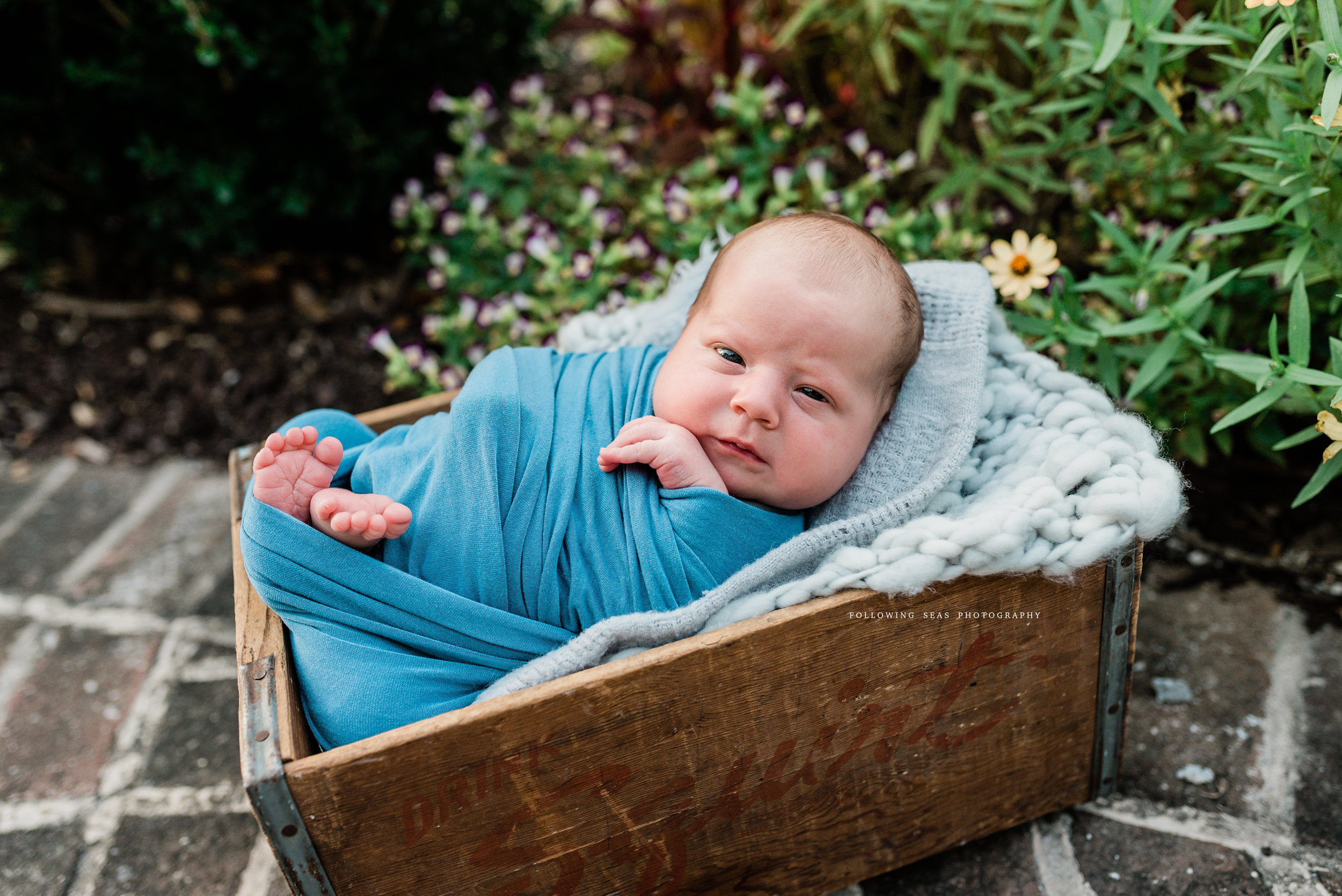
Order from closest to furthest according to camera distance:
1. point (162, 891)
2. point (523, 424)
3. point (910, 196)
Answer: point (523, 424)
point (162, 891)
point (910, 196)

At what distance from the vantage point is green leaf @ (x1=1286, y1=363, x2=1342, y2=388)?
47.5 inches

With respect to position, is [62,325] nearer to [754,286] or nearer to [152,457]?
[152,457]

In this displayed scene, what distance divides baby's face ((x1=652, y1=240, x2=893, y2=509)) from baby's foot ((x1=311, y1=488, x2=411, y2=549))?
0.41 m

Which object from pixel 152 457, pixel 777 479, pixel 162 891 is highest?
pixel 777 479

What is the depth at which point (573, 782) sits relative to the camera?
1101 mm

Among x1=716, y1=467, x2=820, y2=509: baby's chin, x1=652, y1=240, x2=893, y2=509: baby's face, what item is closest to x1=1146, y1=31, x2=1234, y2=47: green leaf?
x1=652, y1=240, x2=893, y2=509: baby's face

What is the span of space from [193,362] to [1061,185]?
2373 millimetres

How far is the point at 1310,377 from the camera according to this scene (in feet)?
4.09

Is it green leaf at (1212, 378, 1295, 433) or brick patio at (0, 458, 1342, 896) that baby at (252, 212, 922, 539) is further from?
brick patio at (0, 458, 1342, 896)

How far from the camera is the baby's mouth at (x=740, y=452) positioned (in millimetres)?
1294

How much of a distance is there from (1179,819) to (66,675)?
2.11 meters

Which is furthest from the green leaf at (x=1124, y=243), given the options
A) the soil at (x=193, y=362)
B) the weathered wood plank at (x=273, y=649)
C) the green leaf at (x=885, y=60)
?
the soil at (x=193, y=362)

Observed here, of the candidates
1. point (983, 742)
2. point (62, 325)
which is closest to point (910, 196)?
point (983, 742)

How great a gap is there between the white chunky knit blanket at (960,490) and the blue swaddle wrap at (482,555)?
0.20 ft
